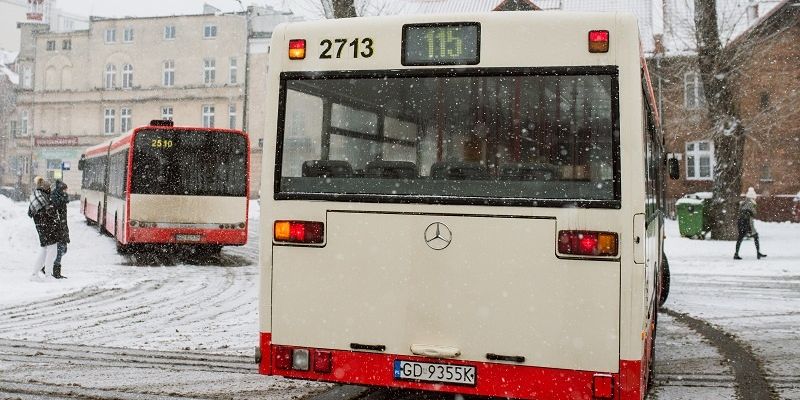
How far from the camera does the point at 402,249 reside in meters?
5.31

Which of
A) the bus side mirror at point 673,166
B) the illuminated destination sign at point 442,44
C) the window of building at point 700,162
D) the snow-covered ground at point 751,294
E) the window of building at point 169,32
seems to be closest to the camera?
the illuminated destination sign at point 442,44

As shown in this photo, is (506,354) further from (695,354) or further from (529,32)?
(695,354)

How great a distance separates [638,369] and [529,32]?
2.10 metres

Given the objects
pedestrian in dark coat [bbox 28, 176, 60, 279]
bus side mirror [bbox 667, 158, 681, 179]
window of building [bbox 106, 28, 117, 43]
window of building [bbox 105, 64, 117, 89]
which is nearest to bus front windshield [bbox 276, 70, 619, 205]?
bus side mirror [bbox 667, 158, 681, 179]

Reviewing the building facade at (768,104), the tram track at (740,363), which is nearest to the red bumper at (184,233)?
the tram track at (740,363)

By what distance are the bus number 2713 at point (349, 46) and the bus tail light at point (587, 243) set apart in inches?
67.5

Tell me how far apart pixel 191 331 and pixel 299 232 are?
4834 millimetres

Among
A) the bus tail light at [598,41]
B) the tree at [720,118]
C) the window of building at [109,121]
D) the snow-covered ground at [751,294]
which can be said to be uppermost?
the window of building at [109,121]

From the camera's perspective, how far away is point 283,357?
5.57 m

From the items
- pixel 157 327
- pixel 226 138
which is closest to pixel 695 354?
pixel 157 327

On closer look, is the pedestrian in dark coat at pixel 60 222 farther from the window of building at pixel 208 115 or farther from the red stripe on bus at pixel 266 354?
the window of building at pixel 208 115

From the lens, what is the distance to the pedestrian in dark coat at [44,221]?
14.1 metres

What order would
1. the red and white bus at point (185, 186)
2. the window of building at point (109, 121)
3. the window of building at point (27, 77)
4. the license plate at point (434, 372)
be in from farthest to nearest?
the window of building at point (27, 77), the window of building at point (109, 121), the red and white bus at point (185, 186), the license plate at point (434, 372)

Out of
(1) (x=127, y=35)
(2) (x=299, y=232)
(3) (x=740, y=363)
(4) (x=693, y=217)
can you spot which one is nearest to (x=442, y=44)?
(2) (x=299, y=232)
